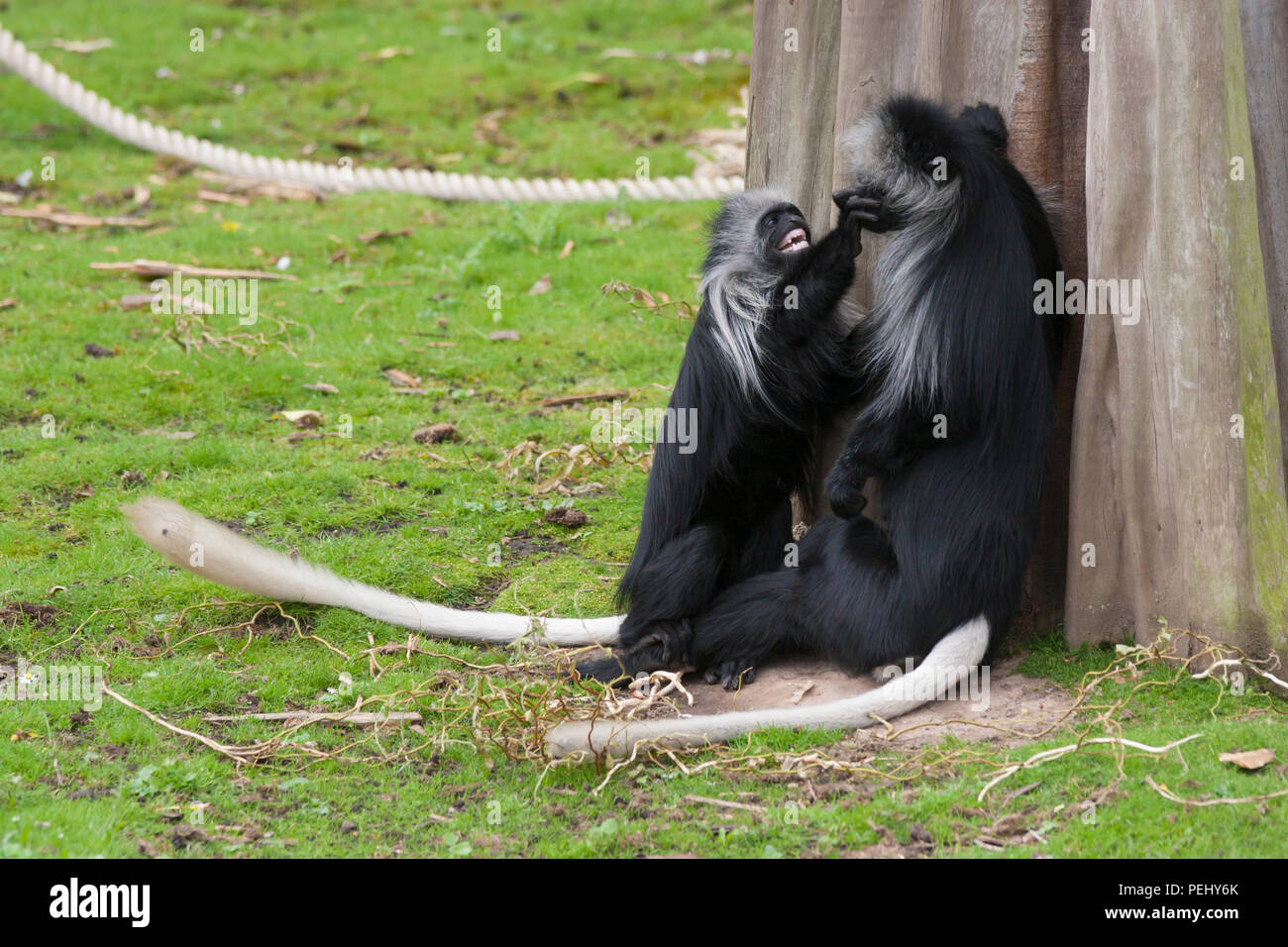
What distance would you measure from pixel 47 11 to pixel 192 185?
488 cm

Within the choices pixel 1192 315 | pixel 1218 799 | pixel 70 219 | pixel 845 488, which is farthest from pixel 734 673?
pixel 70 219

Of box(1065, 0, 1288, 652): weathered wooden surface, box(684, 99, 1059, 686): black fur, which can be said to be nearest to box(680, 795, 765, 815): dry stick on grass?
box(684, 99, 1059, 686): black fur

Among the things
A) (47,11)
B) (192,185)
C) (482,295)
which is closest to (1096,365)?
(482,295)

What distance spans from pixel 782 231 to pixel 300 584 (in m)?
2.00

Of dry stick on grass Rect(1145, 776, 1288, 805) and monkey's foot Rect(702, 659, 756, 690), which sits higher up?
monkey's foot Rect(702, 659, 756, 690)

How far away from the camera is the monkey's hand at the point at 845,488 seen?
3900mm

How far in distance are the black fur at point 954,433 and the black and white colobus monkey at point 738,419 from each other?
291 mm

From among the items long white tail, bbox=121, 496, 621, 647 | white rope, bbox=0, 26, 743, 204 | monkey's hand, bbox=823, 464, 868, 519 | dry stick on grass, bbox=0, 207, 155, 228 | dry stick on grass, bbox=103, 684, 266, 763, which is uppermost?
white rope, bbox=0, 26, 743, 204

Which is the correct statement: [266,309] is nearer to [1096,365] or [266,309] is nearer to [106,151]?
[106,151]

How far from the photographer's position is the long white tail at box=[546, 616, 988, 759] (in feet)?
11.1

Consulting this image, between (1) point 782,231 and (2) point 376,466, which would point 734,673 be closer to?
(1) point 782,231

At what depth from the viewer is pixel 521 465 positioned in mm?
5797

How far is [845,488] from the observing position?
3898mm

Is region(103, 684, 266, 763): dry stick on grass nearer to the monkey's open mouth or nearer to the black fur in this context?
the black fur
